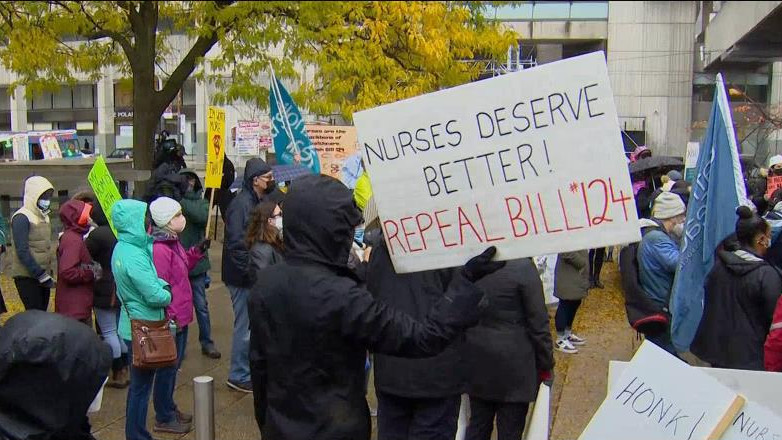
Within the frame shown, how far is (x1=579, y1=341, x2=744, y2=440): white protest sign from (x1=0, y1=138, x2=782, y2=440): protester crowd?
27.9 inches

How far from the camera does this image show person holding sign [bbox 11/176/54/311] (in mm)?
6602

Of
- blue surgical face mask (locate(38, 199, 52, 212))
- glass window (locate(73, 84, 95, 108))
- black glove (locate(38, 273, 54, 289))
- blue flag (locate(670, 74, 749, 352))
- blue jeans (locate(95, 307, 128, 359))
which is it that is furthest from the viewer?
glass window (locate(73, 84, 95, 108))

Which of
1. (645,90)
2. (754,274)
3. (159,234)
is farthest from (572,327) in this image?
(159,234)

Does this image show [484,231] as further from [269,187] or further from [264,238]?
[269,187]

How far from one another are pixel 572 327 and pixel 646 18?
623 centimetres

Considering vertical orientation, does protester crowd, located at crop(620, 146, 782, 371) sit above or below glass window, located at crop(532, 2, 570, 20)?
below

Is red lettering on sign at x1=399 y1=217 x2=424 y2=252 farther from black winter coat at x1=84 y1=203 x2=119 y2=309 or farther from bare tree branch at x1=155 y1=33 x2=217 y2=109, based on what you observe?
bare tree branch at x1=155 y1=33 x2=217 y2=109

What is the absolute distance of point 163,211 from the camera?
529 cm

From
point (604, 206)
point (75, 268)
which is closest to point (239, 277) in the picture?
point (75, 268)

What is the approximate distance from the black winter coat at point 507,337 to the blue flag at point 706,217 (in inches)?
52.7

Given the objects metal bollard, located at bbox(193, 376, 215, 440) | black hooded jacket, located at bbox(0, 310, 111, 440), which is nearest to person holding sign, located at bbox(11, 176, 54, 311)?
metal bollard, located at bbox(193, 376, 215, 440)

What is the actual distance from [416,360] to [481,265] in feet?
4.43

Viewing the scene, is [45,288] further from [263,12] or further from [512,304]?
[512,304]

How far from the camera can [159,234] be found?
17.6ft
